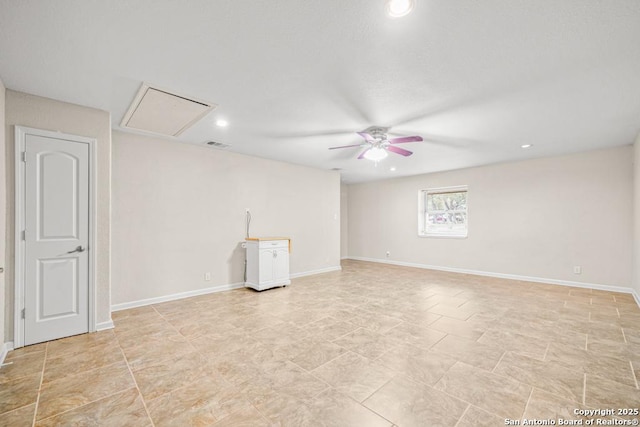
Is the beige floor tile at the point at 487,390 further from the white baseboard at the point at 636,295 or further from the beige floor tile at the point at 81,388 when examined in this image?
the white baseboard at the point at 636,295

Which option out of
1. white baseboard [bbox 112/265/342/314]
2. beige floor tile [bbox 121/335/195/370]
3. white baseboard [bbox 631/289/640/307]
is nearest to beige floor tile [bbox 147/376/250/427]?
beige floor tile [bbox 121/335/195/370]

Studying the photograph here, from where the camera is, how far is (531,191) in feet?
18.2

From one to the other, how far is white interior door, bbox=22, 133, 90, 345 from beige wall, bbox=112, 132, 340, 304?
2.61 ft

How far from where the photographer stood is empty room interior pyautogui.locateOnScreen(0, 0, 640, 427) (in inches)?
69.8

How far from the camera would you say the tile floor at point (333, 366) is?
1.77 m

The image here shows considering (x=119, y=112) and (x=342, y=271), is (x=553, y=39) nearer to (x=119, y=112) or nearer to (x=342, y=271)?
(x=119, y=112)

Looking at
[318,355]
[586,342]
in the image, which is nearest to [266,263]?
[318,355]

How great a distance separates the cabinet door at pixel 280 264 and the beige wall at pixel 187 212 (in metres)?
0.65

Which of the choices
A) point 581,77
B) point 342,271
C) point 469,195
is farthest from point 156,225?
point 469,195

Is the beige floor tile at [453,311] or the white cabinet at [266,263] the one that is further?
the white cabinet at [266,263]

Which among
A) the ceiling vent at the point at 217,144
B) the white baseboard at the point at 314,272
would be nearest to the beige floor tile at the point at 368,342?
the white baseboard at the point at 314,272

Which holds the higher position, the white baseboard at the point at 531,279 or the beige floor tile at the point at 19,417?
the beige floor tile at the point at 19,417

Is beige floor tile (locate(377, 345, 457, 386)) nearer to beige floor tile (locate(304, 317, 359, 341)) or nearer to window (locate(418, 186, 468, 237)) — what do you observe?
beige floor tile (locate(304, 317, 359, 341))

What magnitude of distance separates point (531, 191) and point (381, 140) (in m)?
3.96
